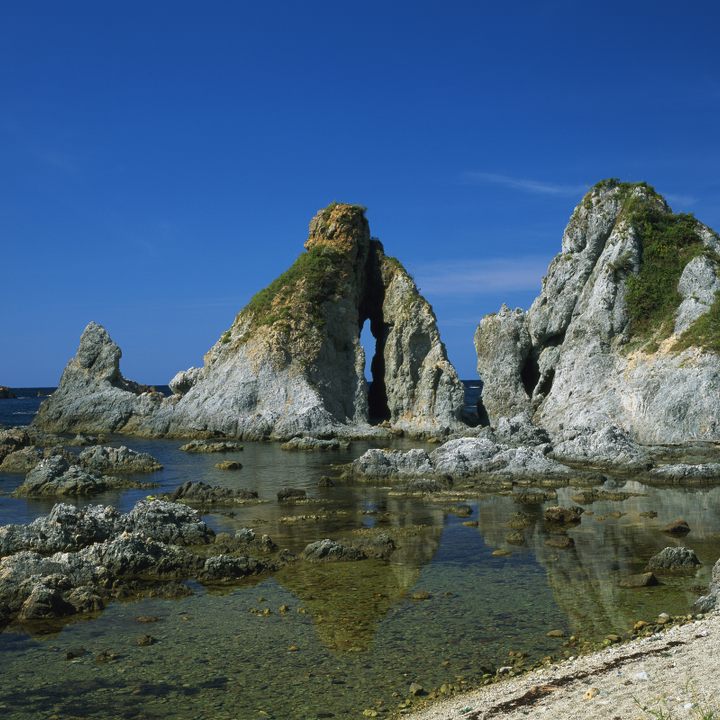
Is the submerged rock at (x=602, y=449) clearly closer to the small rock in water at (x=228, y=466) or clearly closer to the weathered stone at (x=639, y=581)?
the small rock in water at (x=228, y=466)

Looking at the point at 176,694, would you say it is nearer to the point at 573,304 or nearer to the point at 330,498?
the point at 330,498

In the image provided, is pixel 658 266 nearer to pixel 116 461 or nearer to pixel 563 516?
pixel 563 516

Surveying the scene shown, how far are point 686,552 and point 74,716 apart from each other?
18.6 metres

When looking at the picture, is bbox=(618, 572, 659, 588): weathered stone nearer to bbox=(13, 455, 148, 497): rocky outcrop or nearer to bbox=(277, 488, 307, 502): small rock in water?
bbox=(277, 488, 307, 502): small rock in water

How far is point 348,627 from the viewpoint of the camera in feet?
63.2

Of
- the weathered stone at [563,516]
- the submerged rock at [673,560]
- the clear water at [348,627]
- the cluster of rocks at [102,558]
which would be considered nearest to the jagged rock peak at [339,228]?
the weathered stone at [563,516]

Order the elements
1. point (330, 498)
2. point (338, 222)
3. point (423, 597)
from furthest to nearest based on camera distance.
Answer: point (338, 222)
point (330, 498)
point (423, 597)

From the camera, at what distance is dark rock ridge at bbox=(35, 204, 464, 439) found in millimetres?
79438

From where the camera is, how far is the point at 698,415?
52.4 meters

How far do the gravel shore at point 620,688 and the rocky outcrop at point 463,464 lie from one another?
29.5 m

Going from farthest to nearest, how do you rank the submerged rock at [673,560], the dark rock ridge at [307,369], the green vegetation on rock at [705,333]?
the dark rock ridge at [307,369], the green vegetation on rock at [705,333], the submerged rock at [673,560]

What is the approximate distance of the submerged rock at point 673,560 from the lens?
24.2 meters

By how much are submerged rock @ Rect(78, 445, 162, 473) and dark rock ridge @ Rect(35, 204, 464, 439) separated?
23.3 m

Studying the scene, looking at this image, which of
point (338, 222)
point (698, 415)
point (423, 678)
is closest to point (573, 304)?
point (698, 415)
